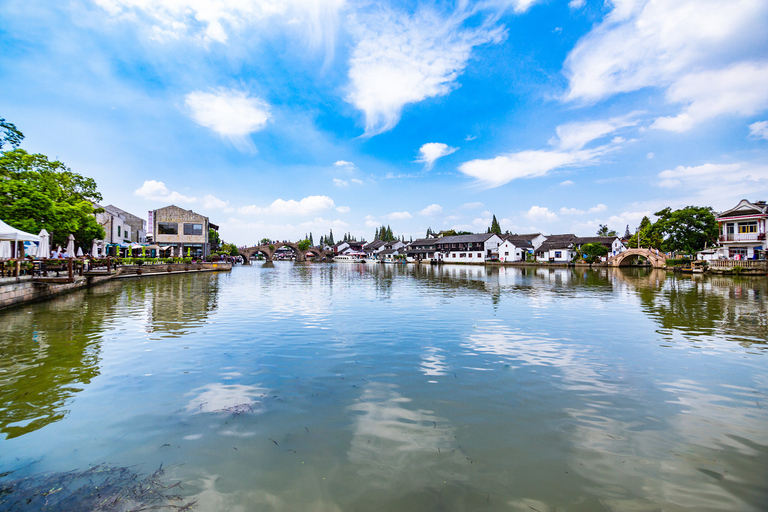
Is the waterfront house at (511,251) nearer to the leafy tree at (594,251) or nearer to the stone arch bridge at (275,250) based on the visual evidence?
the leafy tree at (594,251)

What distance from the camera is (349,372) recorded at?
347 inches

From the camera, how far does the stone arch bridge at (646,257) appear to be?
Result: 2463 inches

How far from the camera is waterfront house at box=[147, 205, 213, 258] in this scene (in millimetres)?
70500

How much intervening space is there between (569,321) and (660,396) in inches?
339

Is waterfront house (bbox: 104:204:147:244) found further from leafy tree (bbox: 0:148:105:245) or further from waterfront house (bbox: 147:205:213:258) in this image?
leafy tree (bbox: 0:148:105:245)

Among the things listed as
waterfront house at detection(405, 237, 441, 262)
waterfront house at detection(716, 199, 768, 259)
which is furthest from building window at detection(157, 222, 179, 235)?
waterfront house at detection(716, 199, 768, 259)

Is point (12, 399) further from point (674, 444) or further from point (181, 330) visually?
point (674, 444)

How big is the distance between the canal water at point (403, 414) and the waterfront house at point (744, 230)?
42853mm

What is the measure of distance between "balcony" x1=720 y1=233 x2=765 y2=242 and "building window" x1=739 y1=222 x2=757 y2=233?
59cm

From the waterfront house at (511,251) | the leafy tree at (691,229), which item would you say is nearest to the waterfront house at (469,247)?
the waterfront house at (511,251)

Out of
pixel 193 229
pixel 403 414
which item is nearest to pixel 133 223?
pixel 193 229

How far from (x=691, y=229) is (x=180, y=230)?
92.7m

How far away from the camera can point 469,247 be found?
333 feet

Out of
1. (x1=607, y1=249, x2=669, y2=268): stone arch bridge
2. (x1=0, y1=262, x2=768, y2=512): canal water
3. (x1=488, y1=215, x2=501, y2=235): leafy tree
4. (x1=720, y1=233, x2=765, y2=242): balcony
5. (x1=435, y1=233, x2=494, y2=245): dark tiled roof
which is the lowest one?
(x1=0, y1=262, x2=768, y2=512): canal water
